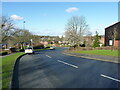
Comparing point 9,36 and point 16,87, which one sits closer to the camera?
point 16,87

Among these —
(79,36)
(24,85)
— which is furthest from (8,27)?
(24,85)

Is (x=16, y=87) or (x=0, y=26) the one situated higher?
(x=0, y=26)

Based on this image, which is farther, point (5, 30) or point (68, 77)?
point (5, 30)

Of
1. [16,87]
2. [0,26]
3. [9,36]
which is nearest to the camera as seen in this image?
[16,87]

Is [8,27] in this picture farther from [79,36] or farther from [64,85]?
[64,85]

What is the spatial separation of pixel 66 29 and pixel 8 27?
1881 cm

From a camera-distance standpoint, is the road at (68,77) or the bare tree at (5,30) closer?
the road at (68,77)

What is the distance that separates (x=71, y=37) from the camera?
42.8 m

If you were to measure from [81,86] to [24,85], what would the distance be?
Result: 2.70 meters

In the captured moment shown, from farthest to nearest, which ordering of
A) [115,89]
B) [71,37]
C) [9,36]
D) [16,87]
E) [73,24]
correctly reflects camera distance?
1. [73,24]
2. [71,37]
3. [9,36]
4. [16,87]
5. [115,89]

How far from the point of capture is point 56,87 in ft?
19.4

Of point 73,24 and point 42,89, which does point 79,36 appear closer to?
point 73,24

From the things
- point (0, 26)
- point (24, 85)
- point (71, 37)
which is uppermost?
point (0, 26)

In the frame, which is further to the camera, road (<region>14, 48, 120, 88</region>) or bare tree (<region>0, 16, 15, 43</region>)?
bare tree (<region>0, 16, 15, 43</region>)
